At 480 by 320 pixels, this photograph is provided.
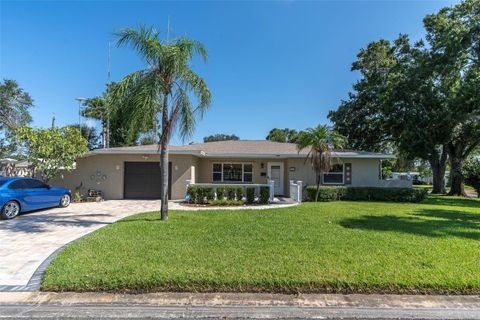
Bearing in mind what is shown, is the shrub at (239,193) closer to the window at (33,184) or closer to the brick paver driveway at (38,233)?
the brick paver driveway at (38,233)

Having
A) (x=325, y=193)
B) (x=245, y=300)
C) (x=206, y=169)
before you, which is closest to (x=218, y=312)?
(x=245, y=300)

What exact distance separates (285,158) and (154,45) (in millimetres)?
11717

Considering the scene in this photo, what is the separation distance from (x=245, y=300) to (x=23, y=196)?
1031 cm

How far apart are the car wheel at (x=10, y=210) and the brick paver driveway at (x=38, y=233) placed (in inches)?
9.2

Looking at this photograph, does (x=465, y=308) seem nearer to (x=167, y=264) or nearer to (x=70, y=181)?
(x=167, y=264)

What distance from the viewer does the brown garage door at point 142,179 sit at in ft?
56.3

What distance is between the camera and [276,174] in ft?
64.2

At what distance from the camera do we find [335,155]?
57.5 ft

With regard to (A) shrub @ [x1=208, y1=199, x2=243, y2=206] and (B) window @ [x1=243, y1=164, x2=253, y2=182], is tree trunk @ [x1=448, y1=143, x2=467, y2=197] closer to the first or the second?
(B) window @ [x1=243, y1=164, x2=253, y2=182]

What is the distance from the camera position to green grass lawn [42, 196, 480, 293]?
4.62 m

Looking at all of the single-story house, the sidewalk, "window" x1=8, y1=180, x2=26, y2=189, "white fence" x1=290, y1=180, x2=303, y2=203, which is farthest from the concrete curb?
the single-story house

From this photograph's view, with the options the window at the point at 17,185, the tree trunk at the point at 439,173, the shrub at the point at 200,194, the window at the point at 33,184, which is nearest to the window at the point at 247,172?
the shrub at the point at 200,194

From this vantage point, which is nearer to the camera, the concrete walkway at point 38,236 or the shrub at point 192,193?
the concrete walkway at point 38,236

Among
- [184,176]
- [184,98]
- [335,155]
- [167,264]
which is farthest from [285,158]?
[167,264]
